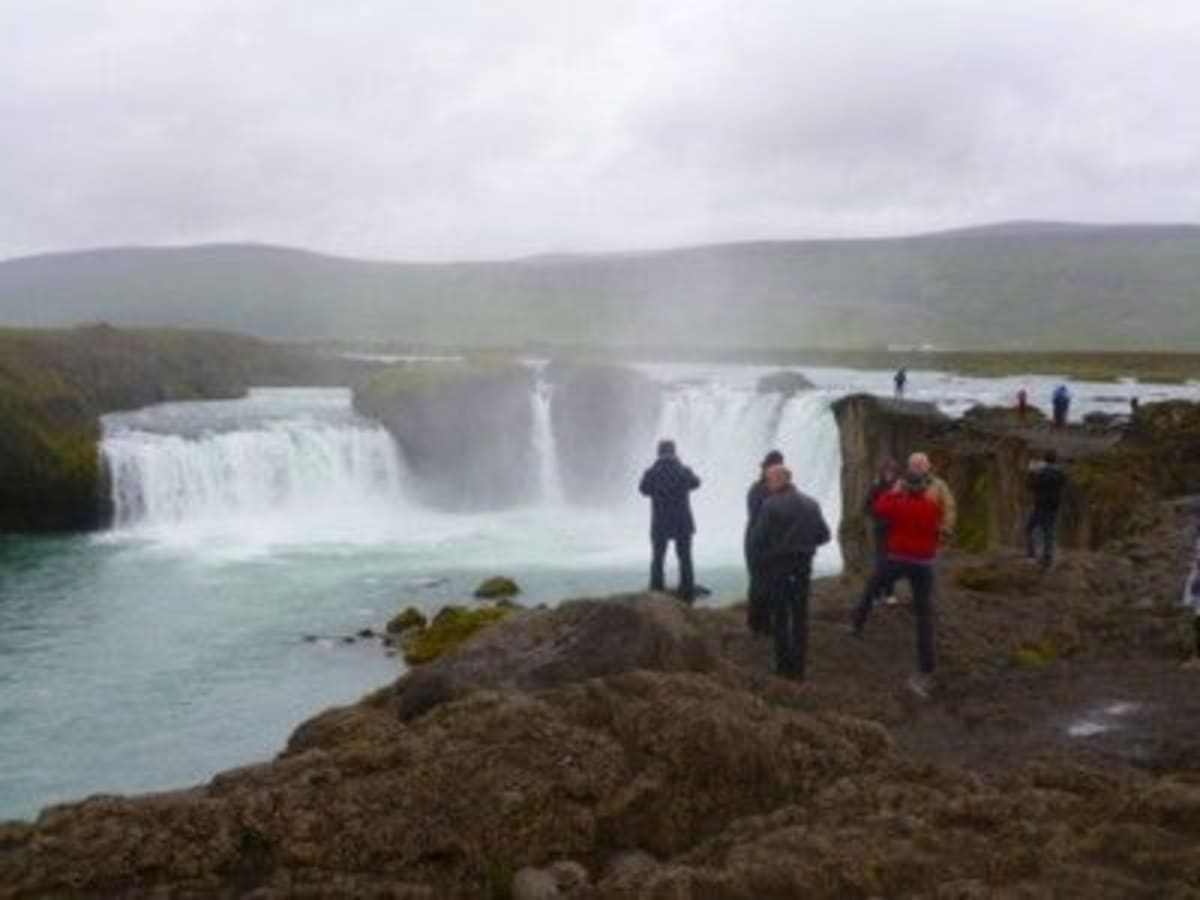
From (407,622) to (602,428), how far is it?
2878 centimetres

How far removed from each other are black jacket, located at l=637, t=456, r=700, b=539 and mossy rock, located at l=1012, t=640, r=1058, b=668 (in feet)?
14.2

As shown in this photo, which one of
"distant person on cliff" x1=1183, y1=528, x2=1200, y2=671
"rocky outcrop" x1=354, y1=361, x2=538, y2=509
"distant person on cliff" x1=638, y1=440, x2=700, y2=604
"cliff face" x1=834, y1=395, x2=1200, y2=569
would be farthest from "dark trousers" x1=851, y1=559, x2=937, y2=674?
"rocky outcrop" x1=354, y1=361, x2=538, y2=509

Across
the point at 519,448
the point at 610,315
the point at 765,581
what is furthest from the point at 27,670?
the point at 610,315

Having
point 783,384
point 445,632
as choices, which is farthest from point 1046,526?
point 783,384

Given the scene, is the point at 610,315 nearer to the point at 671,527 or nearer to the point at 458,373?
the point at 458,373

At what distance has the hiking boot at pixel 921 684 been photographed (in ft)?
48.8

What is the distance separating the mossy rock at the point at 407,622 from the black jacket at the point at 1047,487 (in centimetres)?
1411

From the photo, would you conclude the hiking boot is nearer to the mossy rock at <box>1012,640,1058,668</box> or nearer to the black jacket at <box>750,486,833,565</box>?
the mossy rock at <box>1012,640,1058,668</box>

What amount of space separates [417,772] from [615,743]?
1.37m

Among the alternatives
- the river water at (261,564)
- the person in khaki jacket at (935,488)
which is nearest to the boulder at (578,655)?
the person in khaki jacket at (935,488)

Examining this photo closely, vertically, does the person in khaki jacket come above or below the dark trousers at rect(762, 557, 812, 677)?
above

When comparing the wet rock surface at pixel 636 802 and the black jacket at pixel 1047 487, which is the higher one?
the black jacket at pixel 1047 487

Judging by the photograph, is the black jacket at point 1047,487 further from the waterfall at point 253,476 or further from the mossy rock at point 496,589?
the waterfall at point 253,476

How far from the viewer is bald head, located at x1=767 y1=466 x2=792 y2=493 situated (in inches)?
595
